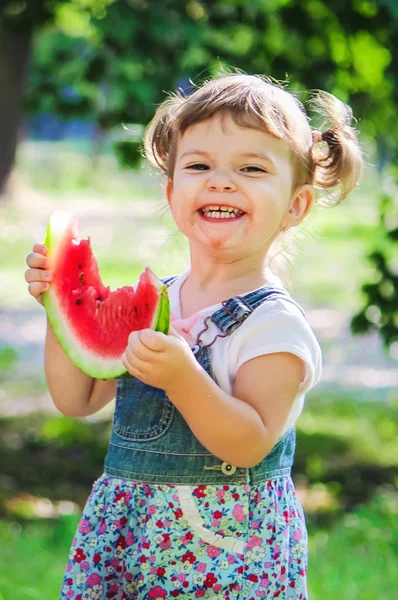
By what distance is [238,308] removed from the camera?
2221mm

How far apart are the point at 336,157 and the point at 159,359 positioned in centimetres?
76

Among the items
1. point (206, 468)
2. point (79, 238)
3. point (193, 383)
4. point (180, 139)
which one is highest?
point (180, 139)

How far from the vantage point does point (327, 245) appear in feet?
53.5

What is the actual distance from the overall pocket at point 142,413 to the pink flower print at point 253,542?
29cm

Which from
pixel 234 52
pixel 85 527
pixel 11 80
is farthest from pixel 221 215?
pixel 11 80

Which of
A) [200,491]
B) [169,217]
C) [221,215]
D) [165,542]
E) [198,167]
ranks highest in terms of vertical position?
[169,217]

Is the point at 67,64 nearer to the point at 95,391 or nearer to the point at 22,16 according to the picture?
the point at 22,16

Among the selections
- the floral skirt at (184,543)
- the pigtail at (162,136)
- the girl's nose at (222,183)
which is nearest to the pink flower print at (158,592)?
the floral skirt at (184,543)

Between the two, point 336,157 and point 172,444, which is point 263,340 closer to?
point 172,444

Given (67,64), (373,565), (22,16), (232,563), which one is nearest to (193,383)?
(232,563)

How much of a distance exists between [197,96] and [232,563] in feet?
3.32

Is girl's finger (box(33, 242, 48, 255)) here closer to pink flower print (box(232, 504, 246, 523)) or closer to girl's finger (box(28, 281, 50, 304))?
girl's finger (box(28, 281, 50, 304))

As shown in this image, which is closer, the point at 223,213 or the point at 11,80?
the point at 223,213

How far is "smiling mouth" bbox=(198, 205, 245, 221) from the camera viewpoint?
7.34 feet
